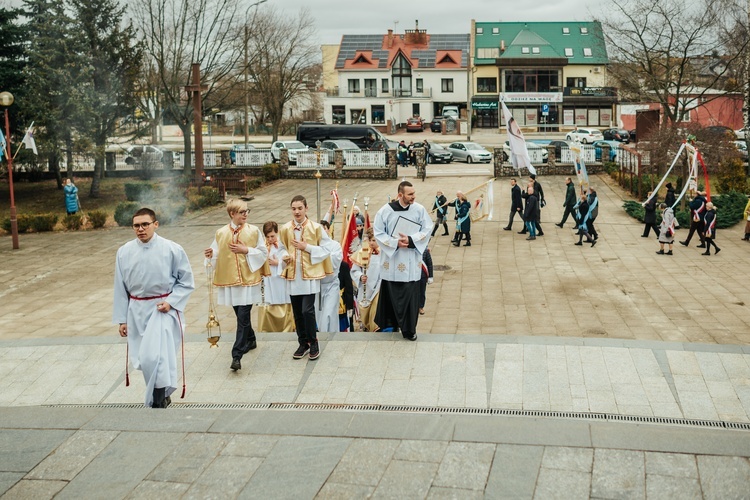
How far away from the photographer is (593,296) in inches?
580

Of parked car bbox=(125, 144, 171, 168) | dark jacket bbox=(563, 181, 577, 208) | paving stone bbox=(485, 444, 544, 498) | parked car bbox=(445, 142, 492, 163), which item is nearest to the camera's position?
paving stone bbox=(485, 444, 544, 498)

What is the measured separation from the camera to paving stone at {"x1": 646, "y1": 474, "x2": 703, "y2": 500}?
543cm

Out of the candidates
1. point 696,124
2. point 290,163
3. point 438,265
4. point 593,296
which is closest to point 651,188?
point 696,124

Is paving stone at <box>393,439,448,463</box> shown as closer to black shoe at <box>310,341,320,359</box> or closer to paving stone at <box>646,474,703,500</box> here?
paving stone at <box>646,474,703,500</box>

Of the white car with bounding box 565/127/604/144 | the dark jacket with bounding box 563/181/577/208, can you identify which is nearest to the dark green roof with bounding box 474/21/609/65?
the white car with bounding box 565/127/604/144

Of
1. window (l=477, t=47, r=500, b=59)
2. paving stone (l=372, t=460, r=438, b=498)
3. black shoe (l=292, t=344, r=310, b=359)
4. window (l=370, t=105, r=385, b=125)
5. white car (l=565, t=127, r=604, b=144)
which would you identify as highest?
window (l=477, t=47, r=500, b=59)

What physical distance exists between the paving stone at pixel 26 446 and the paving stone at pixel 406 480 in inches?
102

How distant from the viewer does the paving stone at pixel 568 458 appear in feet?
19.2

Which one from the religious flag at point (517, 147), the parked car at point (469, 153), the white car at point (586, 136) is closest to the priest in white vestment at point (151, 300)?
the religious flag at point (517, 147)

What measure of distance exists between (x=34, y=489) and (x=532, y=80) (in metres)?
65.3

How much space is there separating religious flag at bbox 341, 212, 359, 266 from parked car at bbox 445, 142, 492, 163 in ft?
97.2

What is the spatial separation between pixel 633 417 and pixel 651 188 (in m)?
21.9

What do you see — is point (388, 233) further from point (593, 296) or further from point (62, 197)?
point (62, 197)

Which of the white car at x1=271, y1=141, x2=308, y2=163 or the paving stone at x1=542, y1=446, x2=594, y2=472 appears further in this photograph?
the white car at x1=271, y1=141, x2=308, y2=163
